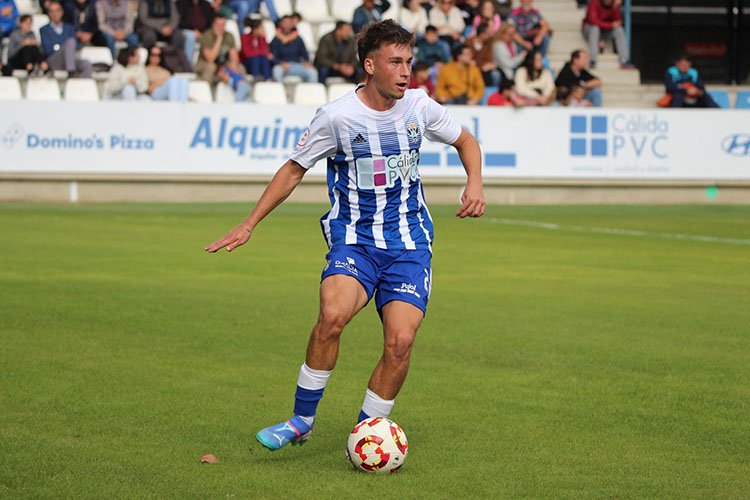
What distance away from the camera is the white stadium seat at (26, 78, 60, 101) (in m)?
26.2

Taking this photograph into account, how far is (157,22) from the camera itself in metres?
28.5

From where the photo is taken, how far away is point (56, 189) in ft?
84.6

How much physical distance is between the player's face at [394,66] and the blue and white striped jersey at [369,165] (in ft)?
0.74

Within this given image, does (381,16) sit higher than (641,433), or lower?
higher

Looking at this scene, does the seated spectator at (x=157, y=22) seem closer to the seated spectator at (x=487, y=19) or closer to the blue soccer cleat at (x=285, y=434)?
the seated spectator at (x=487, y=19)

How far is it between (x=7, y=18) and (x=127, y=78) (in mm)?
3732

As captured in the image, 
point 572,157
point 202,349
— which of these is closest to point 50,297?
point 202,349

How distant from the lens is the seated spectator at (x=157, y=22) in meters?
28.0

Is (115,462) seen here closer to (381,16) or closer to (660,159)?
(660,159)

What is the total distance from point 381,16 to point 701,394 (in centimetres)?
2348

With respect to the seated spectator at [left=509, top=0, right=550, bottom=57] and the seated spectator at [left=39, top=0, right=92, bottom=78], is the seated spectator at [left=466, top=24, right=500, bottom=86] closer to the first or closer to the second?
the seated spectator at [left=509, top=0, right=550, bottom=57]

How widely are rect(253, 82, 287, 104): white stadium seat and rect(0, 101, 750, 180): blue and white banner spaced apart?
134cm

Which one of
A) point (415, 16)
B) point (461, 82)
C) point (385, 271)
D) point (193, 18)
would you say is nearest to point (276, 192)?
point (385, 271)

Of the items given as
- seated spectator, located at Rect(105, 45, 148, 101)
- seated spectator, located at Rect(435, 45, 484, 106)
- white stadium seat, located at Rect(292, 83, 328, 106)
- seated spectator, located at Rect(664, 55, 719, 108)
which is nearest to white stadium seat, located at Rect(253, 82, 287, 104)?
white stadium seat, located at Rect(292, 83, 328, 106)
